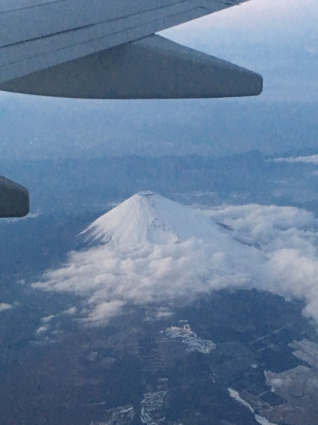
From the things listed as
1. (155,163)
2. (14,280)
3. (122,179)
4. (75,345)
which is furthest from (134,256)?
(155,163)

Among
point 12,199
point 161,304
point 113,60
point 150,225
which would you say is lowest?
point 161,304

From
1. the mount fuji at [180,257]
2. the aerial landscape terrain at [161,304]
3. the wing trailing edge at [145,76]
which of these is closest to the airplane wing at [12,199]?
the wing trailing edge at [145,76]

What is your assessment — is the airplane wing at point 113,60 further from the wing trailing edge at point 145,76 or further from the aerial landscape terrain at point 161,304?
the aerial landscape terrain at point 161,304

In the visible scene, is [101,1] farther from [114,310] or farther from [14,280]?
[14,280]

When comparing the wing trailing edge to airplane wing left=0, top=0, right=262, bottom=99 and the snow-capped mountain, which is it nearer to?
airplane wing left=0, top=0, right=262, bottom=99

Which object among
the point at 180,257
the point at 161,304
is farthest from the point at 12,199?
the point at 180,257

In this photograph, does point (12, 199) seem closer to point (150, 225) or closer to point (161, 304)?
point (161, 304)
